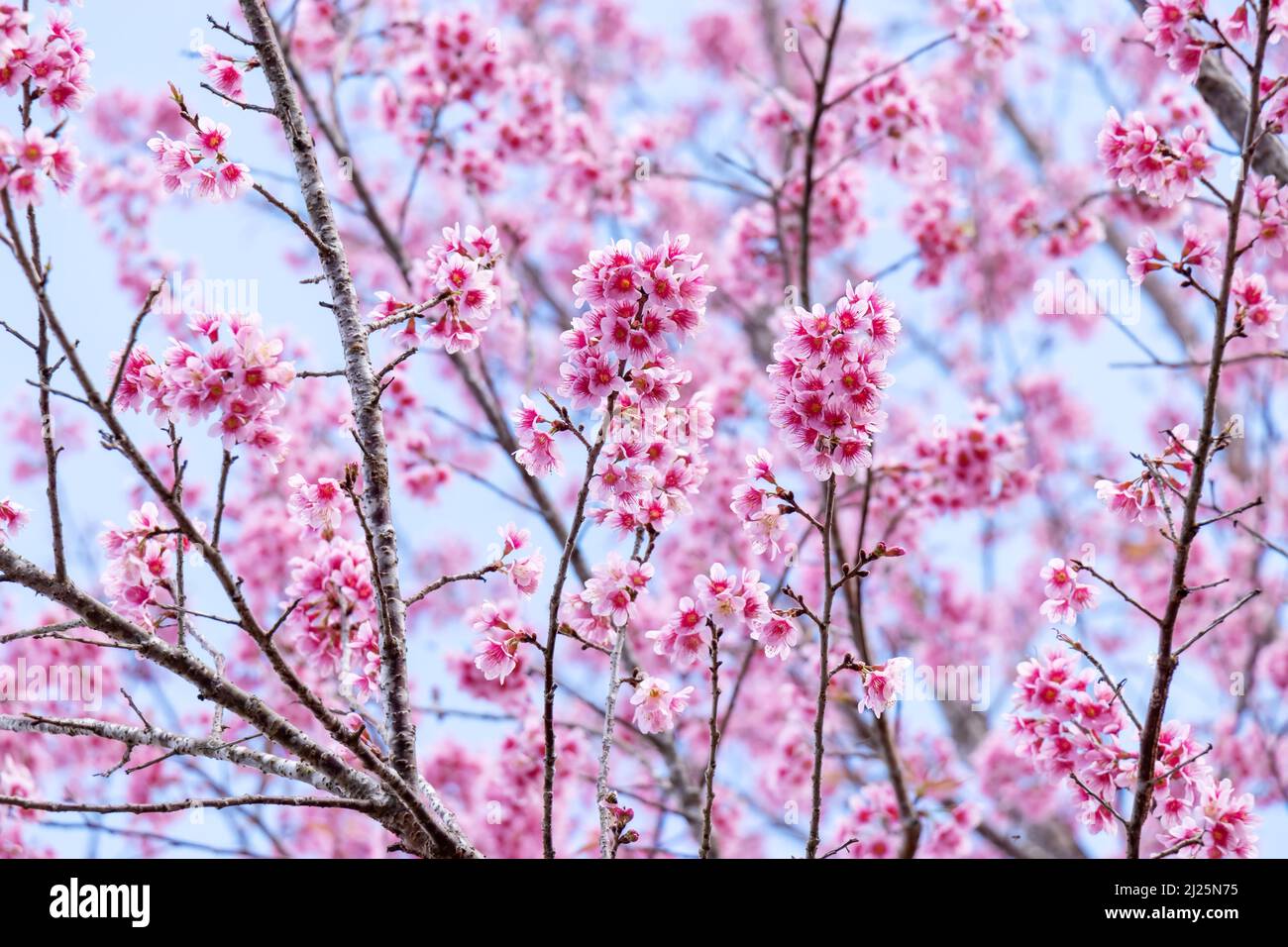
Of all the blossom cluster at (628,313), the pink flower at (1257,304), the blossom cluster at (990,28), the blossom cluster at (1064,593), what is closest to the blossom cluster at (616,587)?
the blossom cluster at (628,313)

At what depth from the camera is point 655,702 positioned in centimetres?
290

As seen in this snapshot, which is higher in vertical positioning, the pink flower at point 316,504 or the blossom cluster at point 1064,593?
the pink flower at point 316,504

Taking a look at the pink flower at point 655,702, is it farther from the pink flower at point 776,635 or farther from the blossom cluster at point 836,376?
the blossom cluster at point 836,376

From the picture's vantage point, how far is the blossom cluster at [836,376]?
8.32ft

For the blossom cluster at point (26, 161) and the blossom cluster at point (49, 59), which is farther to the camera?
the blossom cluster at point (49, 59)

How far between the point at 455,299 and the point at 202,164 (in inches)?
30.1

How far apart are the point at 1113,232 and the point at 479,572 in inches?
378

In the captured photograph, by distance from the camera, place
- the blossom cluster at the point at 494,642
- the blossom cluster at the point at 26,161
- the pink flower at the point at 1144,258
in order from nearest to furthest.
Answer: the blossom cluster at the point at 26,161 → the blossom cluster at the point at 494,642 → the pink flower at the point at 1144,258

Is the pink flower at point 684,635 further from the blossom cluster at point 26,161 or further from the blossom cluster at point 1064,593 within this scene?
the blossom cluster at point 26,161

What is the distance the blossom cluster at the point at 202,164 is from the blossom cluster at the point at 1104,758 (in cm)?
276

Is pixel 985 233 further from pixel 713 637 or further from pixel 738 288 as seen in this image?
pixel 713 637

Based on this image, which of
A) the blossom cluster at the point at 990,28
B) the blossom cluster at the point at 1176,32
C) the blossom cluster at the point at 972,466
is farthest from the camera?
the blossom cluster at the point at 972,466

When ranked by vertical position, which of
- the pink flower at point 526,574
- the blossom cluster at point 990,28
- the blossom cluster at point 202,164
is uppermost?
the blossom cluster at point 990,28
